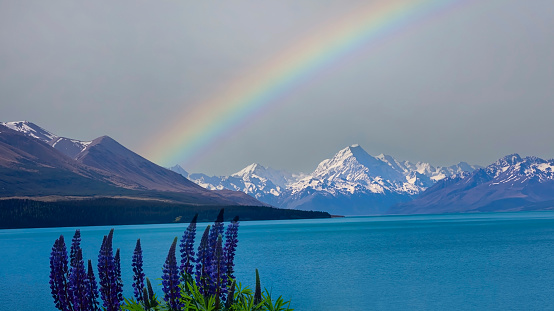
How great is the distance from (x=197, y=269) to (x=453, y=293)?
162 ft

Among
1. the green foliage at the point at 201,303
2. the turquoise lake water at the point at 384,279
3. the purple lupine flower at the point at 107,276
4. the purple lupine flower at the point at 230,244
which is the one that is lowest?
the turquoise lake water at the point at 384,279

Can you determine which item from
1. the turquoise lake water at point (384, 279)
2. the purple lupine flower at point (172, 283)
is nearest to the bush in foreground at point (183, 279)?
the purple lupine flower at point (172, 283)

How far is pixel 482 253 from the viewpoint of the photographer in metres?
111

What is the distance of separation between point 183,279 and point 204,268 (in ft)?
3.51

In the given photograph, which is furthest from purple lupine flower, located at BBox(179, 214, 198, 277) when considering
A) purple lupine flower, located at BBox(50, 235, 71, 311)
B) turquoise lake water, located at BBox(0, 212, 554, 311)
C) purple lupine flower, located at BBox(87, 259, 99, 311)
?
turquoise lake water, located at BBox(0, 212, 554, 311)

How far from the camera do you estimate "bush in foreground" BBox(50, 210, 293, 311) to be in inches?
663

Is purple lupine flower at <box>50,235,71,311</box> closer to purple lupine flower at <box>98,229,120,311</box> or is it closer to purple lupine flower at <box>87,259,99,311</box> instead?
purple lupine flower at <box>87,259,99,311</box>

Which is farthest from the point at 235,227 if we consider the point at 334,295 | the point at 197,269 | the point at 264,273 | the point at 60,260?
the point at 264,273

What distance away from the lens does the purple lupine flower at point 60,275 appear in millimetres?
18797

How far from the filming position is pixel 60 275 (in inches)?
746

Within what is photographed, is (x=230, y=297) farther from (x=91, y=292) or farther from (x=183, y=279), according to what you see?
(x=91, y=292)

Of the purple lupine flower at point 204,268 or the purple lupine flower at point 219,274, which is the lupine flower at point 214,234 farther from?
the purple lupine flower at point 219,274

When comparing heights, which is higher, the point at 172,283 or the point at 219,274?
the point at 219,274

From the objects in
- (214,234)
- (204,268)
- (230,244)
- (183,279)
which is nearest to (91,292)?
(183,279)
